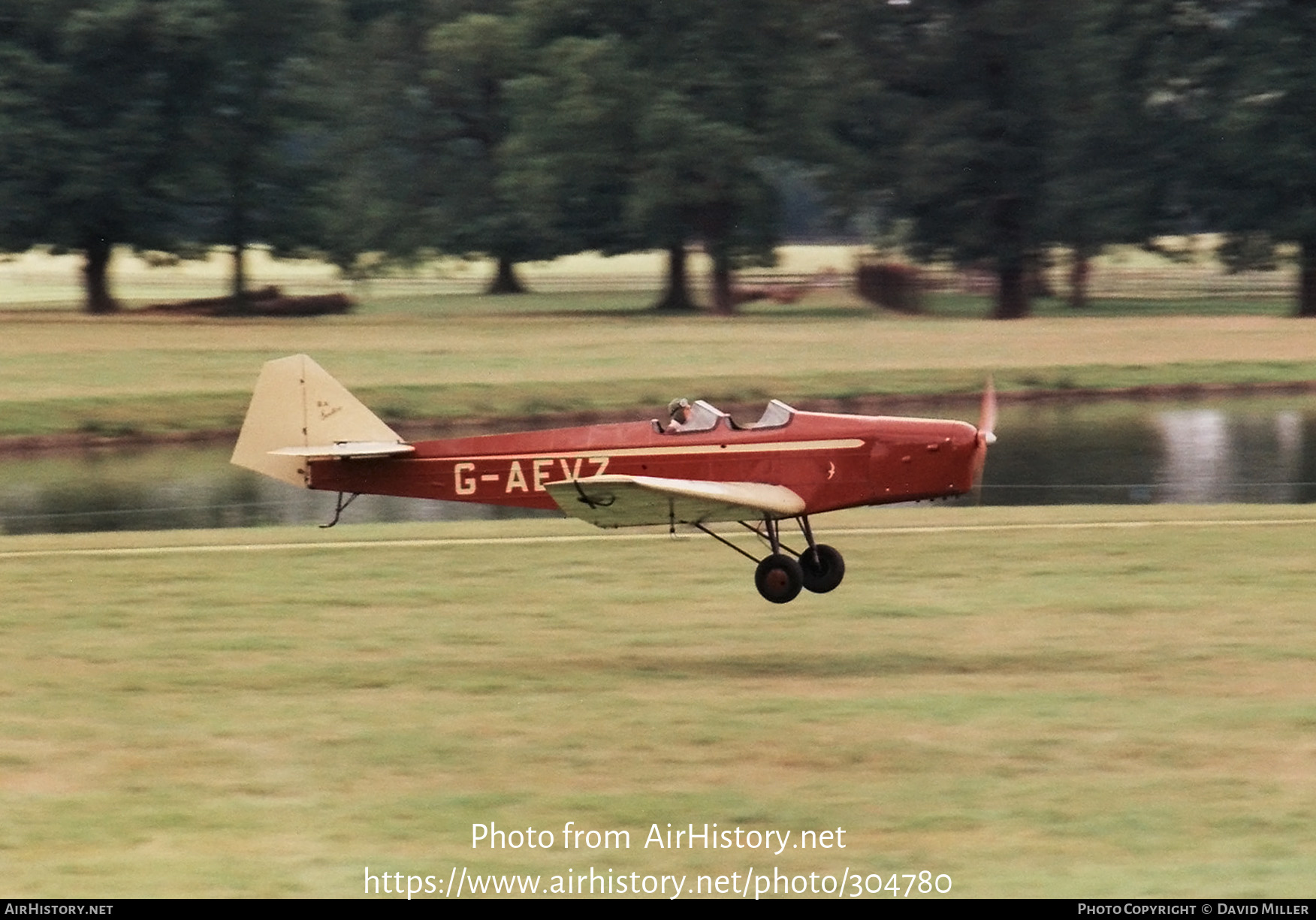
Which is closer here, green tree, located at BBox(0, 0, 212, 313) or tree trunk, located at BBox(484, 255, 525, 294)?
green tree, located at BBox(0, 0, 212, 313)

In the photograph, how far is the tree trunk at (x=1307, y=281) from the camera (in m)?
63.7

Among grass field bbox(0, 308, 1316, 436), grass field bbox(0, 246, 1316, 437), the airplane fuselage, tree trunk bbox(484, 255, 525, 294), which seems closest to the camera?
the airplane fuselage

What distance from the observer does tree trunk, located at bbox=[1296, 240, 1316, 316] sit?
209ft

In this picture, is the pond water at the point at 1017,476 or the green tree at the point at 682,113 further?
the green tree at the point at 682,113

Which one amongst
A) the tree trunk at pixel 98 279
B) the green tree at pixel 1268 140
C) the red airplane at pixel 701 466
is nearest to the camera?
the red airplane at pixel 701 466

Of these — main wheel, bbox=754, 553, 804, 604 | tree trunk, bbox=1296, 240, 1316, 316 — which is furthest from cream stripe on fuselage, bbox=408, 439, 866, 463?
tree trunk, bbox=1296, 240, 1316, 316

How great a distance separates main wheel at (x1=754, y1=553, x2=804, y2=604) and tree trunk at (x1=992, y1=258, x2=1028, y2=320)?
163ft

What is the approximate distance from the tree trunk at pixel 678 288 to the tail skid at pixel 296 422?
50.5 m

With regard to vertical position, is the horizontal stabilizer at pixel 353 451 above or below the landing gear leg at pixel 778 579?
above

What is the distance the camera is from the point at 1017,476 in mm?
32156

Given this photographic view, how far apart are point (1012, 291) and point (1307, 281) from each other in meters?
9.48

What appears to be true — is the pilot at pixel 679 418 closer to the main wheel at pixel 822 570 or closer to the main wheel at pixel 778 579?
the main wheel at pixel 778 579

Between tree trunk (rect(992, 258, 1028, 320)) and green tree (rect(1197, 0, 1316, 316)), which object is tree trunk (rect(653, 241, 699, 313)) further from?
green tree (rect(1197, 0, 1316, 316))

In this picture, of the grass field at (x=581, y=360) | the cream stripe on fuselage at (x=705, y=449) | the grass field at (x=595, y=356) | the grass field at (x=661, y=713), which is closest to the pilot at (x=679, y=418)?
the cream stripe on fuselage at (x=705, y=449)
